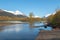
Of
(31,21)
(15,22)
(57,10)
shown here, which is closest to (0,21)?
(15,22)

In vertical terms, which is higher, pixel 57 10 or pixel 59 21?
pixel 57 10

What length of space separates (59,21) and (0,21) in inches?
1709

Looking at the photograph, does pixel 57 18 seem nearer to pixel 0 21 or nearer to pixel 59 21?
pixel 59 21

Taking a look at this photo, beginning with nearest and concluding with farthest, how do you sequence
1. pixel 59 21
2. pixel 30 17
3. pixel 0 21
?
pixel 59 21
pixel 30 17
pixel 0 21

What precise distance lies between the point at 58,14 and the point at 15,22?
3995cm

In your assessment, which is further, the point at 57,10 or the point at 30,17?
the point at 30,17

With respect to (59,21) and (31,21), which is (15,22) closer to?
(31,21)

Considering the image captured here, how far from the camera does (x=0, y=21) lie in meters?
73.4

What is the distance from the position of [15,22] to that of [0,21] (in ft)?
23.8

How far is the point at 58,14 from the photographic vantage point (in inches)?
1505

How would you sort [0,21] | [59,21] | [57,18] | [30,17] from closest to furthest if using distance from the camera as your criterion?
[59,21] < [57,18] < [30,17] < [0,21]

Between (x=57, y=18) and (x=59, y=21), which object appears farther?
(x=57, y=18)

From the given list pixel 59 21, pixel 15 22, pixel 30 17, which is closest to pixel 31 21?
pixel 30 17

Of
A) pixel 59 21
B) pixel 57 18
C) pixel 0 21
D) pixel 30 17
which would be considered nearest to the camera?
pixel 59 21
